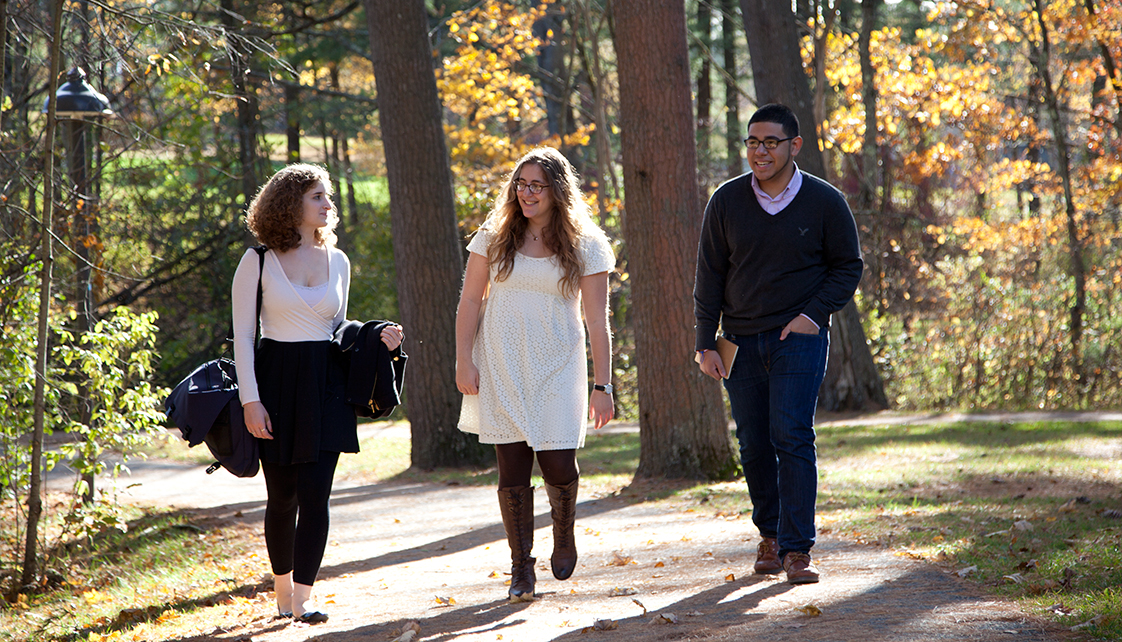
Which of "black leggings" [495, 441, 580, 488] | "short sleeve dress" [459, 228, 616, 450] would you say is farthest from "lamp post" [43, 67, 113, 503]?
"black leggings" [495, 441, 580, 488]

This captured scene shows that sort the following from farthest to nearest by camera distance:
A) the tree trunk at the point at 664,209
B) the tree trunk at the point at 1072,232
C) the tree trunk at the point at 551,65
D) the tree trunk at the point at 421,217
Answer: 1. the tree trunk at the point at 551,65
2. the tree trunk at the point at 1072,232
3. the tree trunk at the point at 421,217
4. the tree trunk at the point at 664,209

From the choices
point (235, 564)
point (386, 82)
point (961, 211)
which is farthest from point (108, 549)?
point (961, 211)

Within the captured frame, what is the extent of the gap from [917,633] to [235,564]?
4591 millimetres

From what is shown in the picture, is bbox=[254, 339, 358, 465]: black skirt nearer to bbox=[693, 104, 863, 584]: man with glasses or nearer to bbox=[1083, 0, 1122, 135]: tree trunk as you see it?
bbox=[693, 104, 863, 584]: man with glasses

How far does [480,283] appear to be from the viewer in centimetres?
469

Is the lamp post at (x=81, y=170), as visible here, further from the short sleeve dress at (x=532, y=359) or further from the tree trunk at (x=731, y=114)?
the tree trunk at (x=731, y=114)

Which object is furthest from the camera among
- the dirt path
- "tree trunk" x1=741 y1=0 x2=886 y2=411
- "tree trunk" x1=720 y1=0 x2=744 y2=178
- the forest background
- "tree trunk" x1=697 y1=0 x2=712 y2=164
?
"tree trunk" x1=720 y1=0 x2=744 y2=178

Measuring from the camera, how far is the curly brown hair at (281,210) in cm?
447

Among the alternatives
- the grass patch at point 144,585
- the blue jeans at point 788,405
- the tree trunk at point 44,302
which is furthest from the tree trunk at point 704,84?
the blue jeans at point 788,405

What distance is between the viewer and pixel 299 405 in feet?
14.5

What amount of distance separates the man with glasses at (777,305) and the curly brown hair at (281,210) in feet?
6.20

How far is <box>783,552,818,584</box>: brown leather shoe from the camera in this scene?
14.8 feet

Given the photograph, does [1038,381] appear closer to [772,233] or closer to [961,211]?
[961,211]

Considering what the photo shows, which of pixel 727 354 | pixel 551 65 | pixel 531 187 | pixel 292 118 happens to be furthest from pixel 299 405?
pixel 551 65
